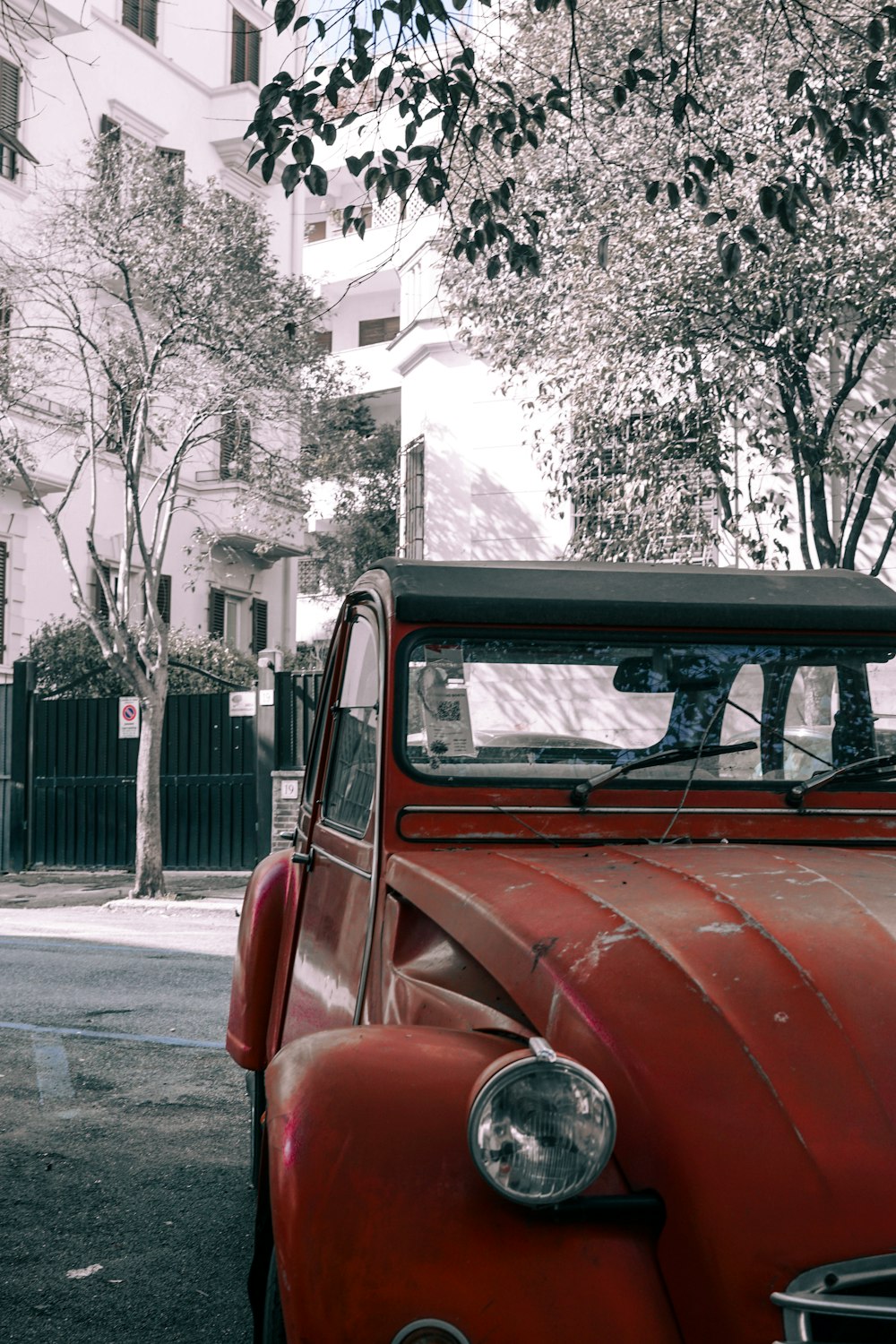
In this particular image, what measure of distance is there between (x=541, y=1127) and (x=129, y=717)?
1605 cm

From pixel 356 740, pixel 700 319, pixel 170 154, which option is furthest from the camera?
pixel 170 154

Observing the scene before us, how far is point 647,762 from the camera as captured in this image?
3.17 meters

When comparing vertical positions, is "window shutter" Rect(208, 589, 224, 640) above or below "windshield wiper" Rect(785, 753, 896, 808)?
above

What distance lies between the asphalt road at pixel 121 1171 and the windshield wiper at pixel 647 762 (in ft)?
5.44

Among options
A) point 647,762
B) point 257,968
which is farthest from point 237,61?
point 647,762

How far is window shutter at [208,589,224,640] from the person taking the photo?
28297mm

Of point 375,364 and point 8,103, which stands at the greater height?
point 8,103

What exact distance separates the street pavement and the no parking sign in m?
7.30

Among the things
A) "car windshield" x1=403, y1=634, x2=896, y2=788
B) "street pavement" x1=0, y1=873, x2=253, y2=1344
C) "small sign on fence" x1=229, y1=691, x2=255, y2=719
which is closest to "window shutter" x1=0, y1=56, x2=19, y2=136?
"small sign on fence" x1=229, y1=691, x2=255, y2=719

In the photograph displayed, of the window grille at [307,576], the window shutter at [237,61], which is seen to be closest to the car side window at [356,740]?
the window grille at [307,576]

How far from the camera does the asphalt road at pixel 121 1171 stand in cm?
365

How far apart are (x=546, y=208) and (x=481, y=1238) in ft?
42.0

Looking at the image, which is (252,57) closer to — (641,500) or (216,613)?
(216,613)

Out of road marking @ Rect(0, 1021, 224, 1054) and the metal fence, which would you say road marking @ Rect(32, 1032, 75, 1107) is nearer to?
road marking @ Rect(0, 1021, 224, 1054)
